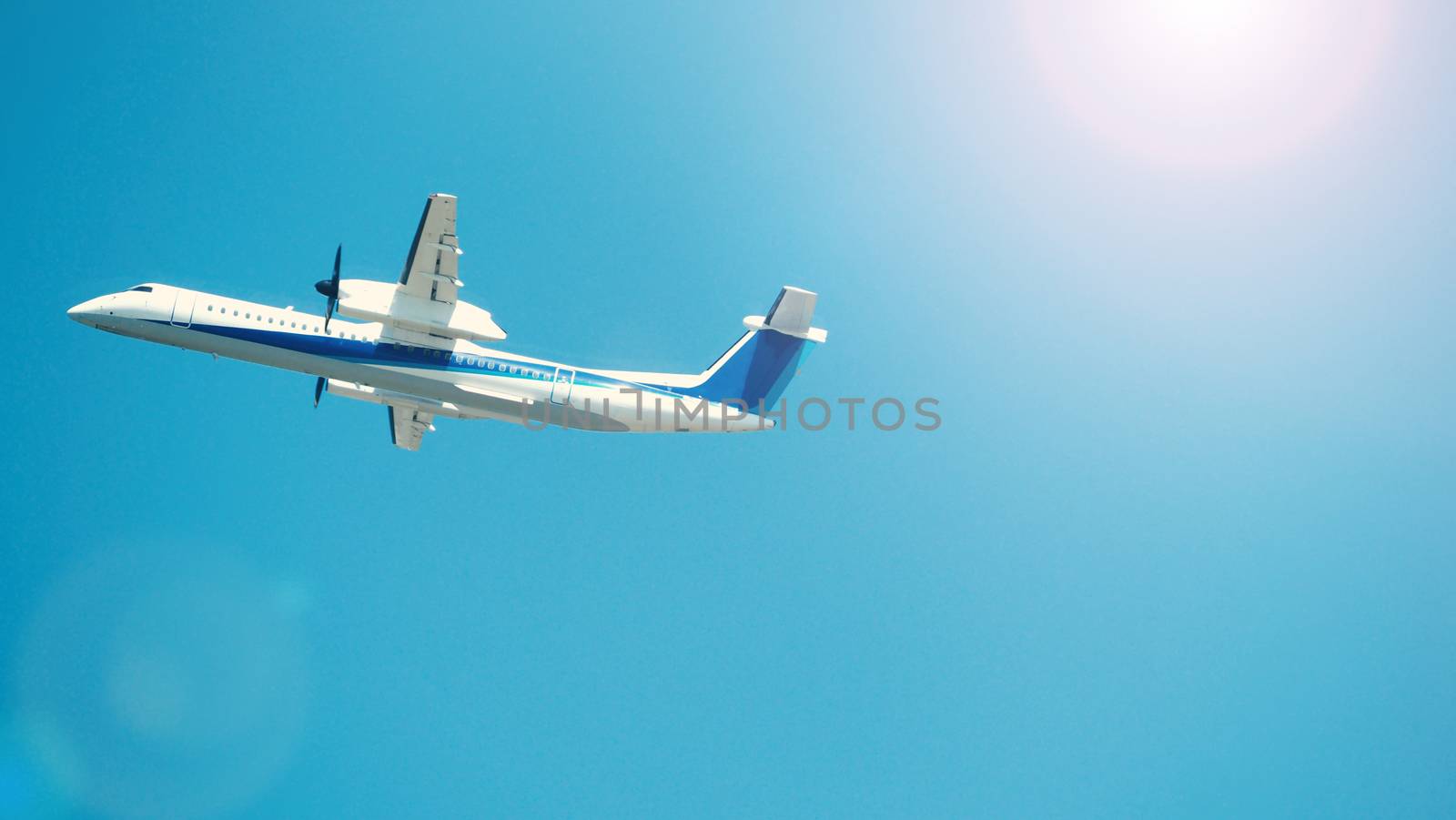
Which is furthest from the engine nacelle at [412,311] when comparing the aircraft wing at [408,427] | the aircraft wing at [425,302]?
the aircraft wing at [408,427]

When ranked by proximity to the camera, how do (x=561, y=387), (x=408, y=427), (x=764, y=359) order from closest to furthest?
(x=561, y=387)
(x=764, y=359)
(x=408, y=427)

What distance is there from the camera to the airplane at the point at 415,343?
28.2 metres

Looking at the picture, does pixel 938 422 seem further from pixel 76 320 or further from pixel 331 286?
pixel 76 320

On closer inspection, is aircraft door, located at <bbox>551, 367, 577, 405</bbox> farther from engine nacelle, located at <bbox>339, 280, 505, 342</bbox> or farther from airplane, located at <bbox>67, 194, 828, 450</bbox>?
engine nacelle, located at <bbox>339, 280, 505, 342</bbox>

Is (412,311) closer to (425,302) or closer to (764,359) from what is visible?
(425,302)

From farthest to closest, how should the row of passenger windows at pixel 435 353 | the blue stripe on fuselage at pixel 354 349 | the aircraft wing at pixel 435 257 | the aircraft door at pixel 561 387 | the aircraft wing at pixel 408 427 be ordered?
the aircraft wing at pixel 408 427 → the aircraft door at pixel 561 387 → the row of passenger windows at pixel 435 353 → the blue stripe on fuselage at pixel 354 349 → the aircraft wing at pixel 435 257

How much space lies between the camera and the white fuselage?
2858cm

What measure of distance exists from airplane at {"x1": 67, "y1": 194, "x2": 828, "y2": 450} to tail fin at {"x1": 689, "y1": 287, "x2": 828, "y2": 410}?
639mm

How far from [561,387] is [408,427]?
7.67 metres

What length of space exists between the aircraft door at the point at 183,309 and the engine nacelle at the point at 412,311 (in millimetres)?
4285

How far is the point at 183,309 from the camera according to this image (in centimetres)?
2869

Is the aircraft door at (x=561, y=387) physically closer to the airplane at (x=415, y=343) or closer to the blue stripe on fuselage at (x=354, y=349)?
the airplane at (x=415, y=343)

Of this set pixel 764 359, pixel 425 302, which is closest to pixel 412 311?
pixel 425 302

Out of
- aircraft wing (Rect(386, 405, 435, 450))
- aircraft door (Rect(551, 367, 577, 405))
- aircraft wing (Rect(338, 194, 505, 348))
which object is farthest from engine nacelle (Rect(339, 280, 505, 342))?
aircraft wing (Rect(386, 405, 435, 450))
